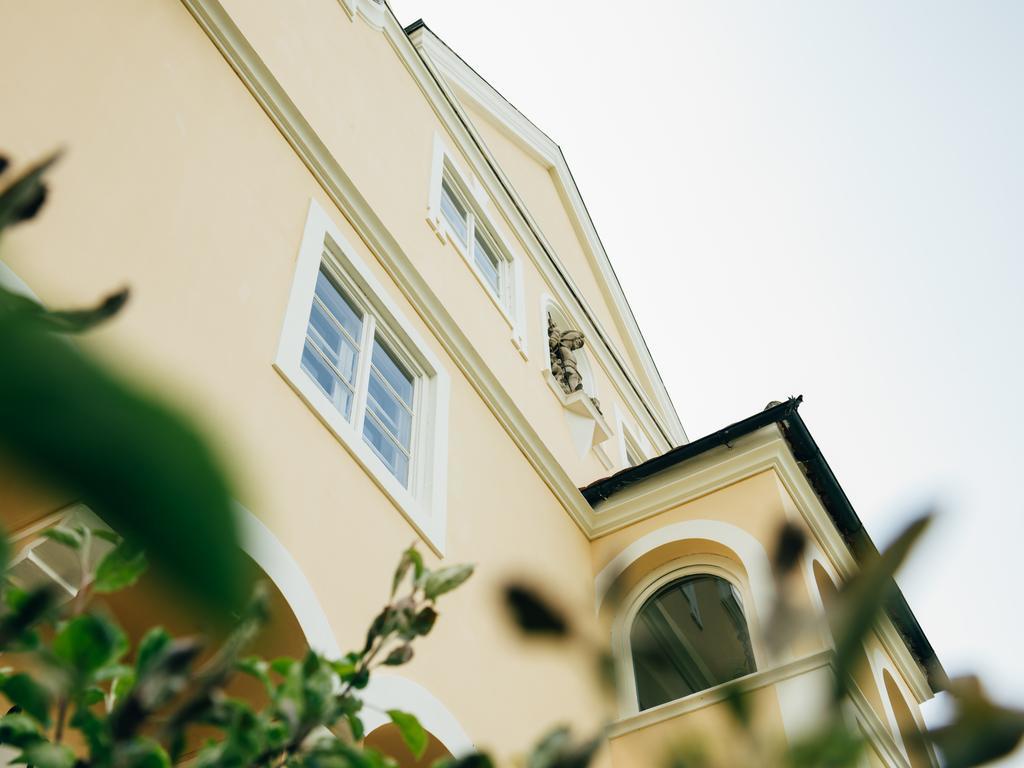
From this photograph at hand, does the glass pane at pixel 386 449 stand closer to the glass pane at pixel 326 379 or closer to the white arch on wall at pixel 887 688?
the glass pane at pixel 326 379

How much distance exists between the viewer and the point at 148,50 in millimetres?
5738

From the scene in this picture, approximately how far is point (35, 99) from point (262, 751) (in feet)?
12.1

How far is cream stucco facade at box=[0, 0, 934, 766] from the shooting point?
188 inches

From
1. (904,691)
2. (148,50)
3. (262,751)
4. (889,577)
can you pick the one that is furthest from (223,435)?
(904,691)

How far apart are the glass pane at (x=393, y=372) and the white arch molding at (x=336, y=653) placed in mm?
2360

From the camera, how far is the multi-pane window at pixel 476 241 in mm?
10547

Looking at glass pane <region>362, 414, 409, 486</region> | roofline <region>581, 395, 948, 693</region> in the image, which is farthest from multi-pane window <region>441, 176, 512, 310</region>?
glass pane <region>362, 414, 409, 486</region>

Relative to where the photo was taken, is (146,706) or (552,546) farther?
(552,546)

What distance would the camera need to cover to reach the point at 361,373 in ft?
22.2

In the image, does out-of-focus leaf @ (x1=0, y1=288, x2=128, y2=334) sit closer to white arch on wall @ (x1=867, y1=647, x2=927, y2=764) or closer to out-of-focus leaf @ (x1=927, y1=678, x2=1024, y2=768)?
out-of-focus leaf @ (x1=927, y1=678, x2=1024, y2=768)

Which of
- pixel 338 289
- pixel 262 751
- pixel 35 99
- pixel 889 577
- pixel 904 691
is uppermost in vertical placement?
pixel 338 289

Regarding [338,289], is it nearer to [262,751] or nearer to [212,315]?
[212,315]

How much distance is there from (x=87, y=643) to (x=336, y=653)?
331cm

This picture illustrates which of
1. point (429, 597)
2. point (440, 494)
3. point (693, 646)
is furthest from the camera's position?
point (693, 646)
